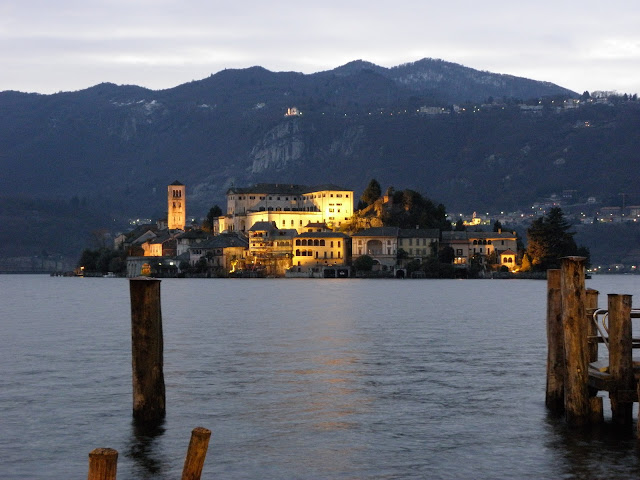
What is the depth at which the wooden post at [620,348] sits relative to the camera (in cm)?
2711

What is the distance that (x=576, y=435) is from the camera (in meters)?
28.8

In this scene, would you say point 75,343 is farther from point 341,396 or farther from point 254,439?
point 254,439

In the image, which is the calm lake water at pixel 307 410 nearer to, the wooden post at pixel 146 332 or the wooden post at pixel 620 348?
the wooden post at pixel 620 348

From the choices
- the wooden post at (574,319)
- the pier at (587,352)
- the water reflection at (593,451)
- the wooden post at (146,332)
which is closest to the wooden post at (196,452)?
the wooden post at (146,332)

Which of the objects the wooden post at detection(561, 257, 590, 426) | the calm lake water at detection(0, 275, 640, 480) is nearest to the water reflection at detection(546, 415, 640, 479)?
the calm lake water at detection(0, 275, 640, 480)

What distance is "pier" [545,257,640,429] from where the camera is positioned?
1073 inches

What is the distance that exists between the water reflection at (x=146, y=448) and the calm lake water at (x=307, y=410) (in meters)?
0.05

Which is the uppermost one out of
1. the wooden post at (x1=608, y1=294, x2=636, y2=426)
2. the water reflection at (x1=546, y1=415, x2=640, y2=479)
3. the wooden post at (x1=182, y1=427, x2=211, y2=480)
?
the wooden post at (x1=608, y1=294, x2=636, y2=426)

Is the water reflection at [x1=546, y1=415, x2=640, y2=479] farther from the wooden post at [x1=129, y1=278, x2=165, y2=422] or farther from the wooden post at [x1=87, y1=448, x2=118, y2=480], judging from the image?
the wooden post at [x1=87, y1=448, x2=118, y2=480]

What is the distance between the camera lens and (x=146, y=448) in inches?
1084

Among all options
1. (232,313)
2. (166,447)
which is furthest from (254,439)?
(232,313)

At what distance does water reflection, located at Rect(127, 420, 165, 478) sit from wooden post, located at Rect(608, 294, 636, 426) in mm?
11317

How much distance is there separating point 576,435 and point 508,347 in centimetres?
2609

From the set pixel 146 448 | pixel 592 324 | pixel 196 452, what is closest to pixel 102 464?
pixel 196 452
